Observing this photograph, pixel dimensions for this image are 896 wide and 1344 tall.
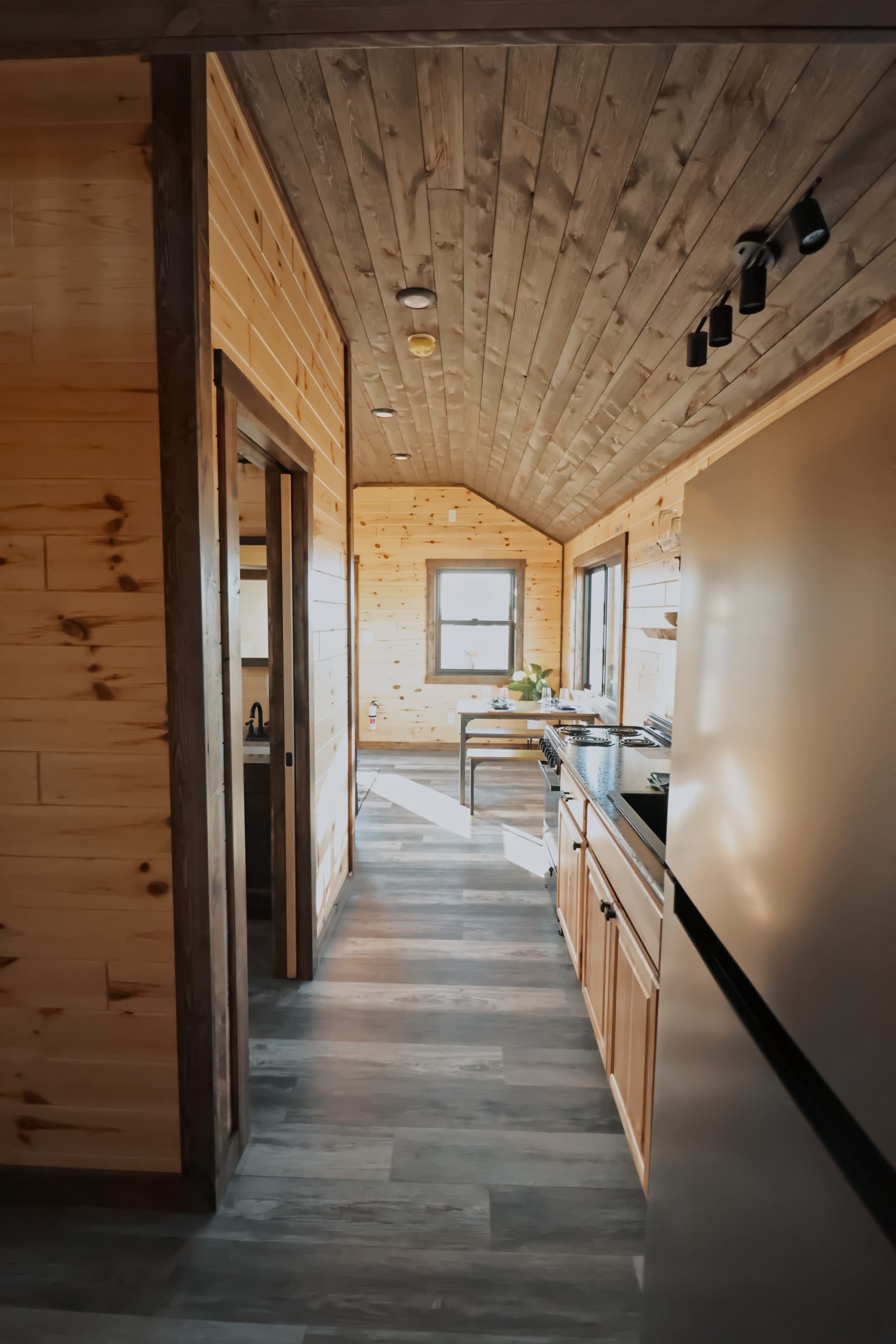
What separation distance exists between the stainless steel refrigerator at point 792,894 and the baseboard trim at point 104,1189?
136 centimetres

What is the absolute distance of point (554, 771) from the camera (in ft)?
12.7

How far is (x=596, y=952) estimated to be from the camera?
237 cm

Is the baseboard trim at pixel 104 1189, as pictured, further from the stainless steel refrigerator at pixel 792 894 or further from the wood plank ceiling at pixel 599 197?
the wood plank ceiling at pixel 599 197

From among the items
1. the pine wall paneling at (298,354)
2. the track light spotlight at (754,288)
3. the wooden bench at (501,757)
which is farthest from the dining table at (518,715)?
the track light spotlight at (754,288)

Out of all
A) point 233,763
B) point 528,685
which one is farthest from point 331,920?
point 528,685

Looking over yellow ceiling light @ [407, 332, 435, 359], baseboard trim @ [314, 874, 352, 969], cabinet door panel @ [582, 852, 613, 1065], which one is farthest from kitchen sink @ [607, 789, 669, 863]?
yellow ceiling light @ [407, 332, 435, 359]

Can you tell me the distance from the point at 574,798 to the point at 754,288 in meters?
1.82

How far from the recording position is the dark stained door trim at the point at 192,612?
158cm

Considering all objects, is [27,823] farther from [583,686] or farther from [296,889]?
[583,686]

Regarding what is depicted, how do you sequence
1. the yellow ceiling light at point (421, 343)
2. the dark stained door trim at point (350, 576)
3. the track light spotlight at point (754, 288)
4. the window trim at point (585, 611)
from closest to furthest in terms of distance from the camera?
the track light spotlight at point (754, 288)
the yellow ceiling light at point (421, 343)
the dark stained door trim at point (350, 576)
the window trim at point (585, 611)

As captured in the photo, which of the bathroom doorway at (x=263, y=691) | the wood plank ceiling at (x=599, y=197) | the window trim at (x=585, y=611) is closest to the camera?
Result: the wood plank ceiling at (x=599, y=197)

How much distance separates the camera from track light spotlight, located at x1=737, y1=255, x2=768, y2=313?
175 cm

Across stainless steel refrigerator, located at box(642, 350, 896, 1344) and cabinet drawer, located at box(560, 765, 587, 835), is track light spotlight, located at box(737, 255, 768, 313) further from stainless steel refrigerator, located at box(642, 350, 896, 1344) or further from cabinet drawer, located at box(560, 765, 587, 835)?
cabinet drawer, located at box(560, 765, 587, 835)

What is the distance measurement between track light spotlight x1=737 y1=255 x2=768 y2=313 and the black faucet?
2.98 metres
